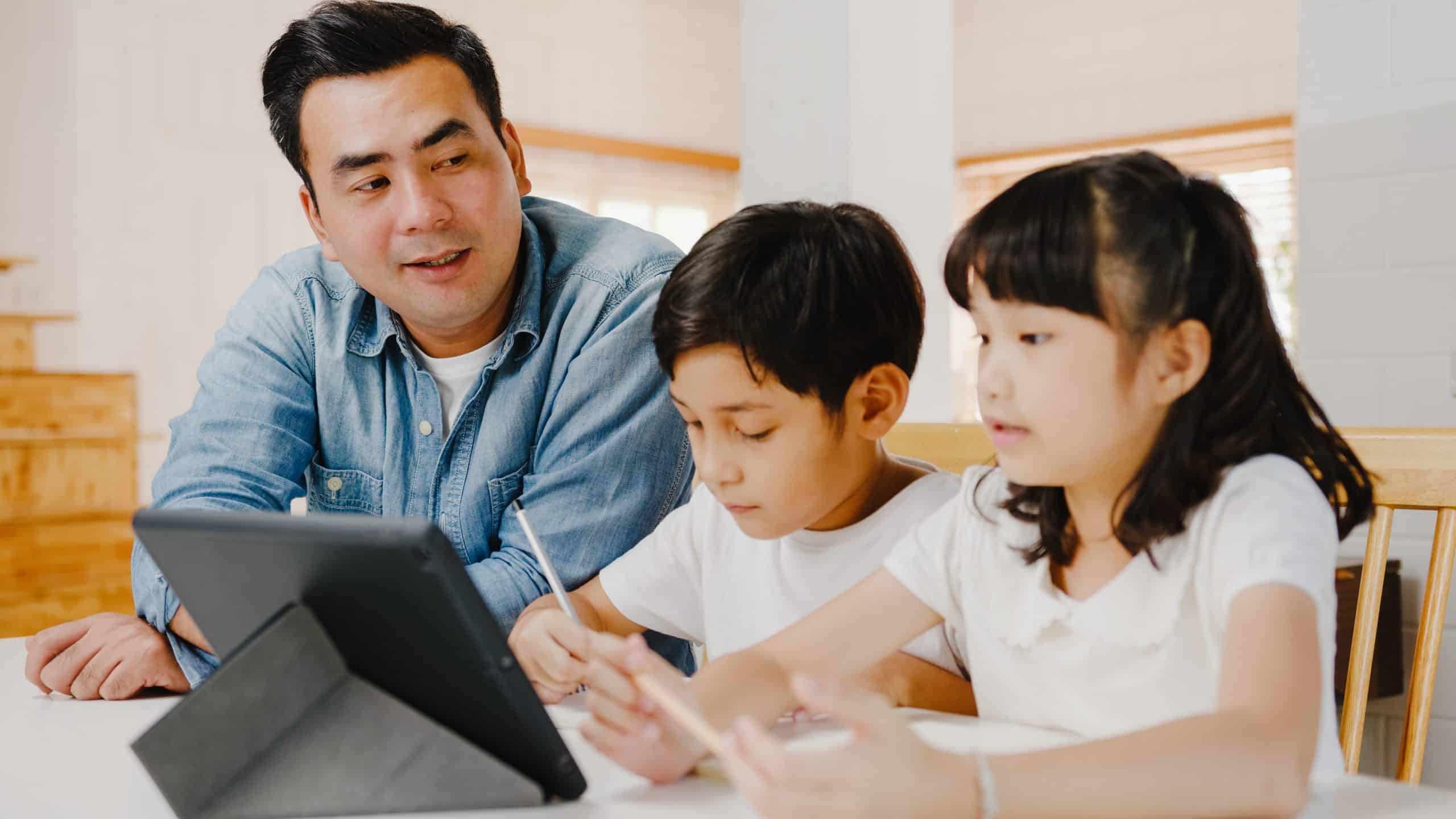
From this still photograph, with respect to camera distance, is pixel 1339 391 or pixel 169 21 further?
pixel 169 21

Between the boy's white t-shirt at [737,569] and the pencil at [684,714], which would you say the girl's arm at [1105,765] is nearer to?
Result: the pencil at [684,714]

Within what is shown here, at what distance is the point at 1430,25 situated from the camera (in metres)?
Result: 2.01

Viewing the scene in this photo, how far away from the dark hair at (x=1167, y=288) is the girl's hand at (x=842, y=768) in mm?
269

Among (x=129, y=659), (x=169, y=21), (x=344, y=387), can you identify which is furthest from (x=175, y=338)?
(x=129, y=659)

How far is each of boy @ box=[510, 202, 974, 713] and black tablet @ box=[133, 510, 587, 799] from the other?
20cm

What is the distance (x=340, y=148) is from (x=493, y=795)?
0.80m

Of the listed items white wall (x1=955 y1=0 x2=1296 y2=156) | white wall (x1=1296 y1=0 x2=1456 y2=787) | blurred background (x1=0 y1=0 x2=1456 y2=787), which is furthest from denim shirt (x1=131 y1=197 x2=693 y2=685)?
white wall (x1=955 y1=0 x2=1296 y2=156)

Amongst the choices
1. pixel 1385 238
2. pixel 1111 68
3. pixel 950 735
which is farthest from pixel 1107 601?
pixel 1111 68

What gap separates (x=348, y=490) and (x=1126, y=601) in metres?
0.91

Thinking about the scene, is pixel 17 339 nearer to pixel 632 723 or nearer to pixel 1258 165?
pixel 632 723

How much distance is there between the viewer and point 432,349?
1380 mm

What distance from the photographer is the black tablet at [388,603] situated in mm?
562

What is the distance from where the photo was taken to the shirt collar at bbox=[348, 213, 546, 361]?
132cm

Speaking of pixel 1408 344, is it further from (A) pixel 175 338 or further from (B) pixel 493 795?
(A) pixel 175 338
